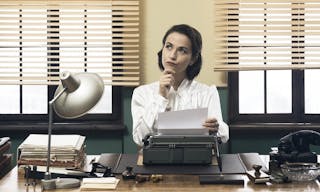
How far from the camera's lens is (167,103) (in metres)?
3.06

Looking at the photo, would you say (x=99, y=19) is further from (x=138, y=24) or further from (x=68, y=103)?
(x=68, y=103)

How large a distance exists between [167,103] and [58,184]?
1069 millimetres

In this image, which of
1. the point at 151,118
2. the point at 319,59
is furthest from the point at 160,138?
the point at 319,59

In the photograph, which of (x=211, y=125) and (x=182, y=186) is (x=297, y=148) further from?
(x=182, y=186)

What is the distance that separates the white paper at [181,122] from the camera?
2475 mm

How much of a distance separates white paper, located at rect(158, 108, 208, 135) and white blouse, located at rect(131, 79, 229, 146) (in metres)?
0.49

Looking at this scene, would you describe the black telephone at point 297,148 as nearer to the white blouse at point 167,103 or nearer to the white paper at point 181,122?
the white paper at point 181,122

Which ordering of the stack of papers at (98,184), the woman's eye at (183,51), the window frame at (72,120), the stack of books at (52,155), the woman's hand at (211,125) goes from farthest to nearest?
the window frame at (72,120), the woman's eye at (183,51), the woman's hand at (211,125), the stack of books at (52,155), the stack of papers at (98,184)

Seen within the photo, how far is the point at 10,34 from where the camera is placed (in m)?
3.79

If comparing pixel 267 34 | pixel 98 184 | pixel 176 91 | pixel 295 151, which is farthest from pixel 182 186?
pixel 267 34

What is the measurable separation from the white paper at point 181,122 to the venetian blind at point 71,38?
53.2 inches

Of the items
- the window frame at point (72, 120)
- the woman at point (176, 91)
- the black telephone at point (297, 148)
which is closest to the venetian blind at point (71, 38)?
the window frame at point (72, 120)

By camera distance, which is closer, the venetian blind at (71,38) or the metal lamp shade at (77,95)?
the metal lamp shade at (77,95)

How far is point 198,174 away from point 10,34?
82.8 inches
